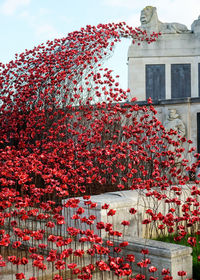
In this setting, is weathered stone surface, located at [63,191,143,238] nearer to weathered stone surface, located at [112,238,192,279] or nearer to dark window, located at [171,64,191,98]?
weathered stone surface, located at [112,238,192,279]

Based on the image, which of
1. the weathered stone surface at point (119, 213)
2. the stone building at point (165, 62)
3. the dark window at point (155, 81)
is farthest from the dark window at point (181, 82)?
the weathered stone surface at point (119, 213)

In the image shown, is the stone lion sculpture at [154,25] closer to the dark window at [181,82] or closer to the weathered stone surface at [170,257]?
the dark window at [181,82]

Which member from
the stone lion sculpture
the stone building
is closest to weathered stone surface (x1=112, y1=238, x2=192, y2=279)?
the stone building

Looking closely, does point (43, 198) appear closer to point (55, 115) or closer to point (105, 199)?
point (105, 199)

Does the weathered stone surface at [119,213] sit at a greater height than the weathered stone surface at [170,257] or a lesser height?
greater

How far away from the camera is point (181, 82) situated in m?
16.8

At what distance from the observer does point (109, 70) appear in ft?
36.9

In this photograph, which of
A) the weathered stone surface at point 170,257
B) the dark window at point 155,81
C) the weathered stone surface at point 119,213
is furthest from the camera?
the dark window at point 155,81

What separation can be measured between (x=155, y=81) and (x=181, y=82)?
106cm

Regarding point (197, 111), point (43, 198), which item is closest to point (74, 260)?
point (43, 198)

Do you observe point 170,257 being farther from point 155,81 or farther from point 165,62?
point 165,62

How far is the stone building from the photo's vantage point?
1677 centimetres

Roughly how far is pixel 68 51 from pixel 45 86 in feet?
4.66

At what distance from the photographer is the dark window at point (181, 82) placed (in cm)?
1673
